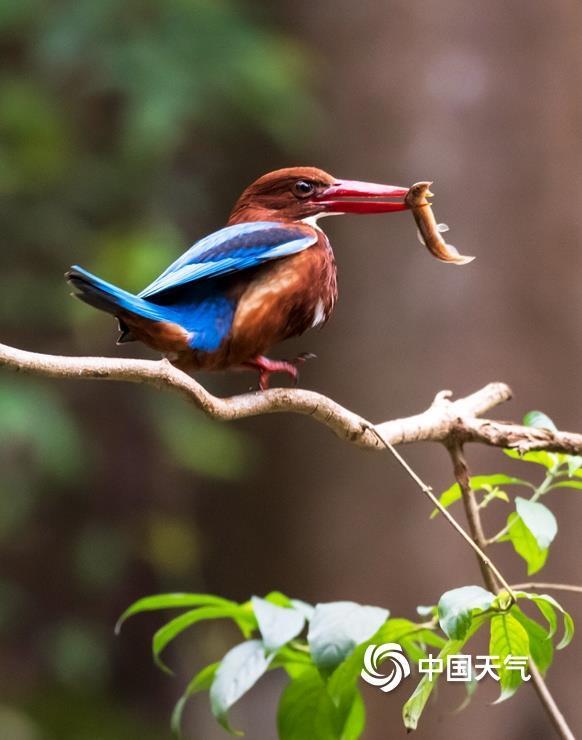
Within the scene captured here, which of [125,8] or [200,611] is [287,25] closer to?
[125,8]

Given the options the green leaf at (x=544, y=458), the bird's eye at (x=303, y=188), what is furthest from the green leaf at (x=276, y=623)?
the bird's eye at (x=303, y=188)

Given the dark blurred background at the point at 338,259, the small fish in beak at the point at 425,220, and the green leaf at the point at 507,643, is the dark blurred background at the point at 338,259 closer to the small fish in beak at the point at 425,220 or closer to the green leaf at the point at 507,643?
the small fish in beak at the point at 425,220

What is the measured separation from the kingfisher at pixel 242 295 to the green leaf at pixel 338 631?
1.89ft

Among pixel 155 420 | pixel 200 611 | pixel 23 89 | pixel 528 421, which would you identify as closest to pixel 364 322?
pixel 155 420

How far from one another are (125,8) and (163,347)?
94.9 inches

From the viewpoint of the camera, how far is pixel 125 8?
3.88 meters

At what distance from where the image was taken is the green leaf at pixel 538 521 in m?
1.29

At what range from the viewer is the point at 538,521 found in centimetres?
131

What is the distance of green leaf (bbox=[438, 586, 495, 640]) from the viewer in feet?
3.68

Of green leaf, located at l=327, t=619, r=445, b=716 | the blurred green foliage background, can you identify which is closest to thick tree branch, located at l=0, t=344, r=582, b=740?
green leaf, located at l=327, t=619, r=445, b=716

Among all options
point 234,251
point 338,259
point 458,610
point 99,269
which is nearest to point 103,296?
point 234,251

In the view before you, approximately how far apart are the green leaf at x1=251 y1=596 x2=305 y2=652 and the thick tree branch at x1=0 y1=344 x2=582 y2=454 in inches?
10.6

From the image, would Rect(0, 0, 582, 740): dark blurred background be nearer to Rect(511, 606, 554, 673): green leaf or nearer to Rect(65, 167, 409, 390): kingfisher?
Rect(65, 167, 409, 390): kingfisher

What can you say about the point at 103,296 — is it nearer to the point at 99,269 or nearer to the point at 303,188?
the point at 303,188
